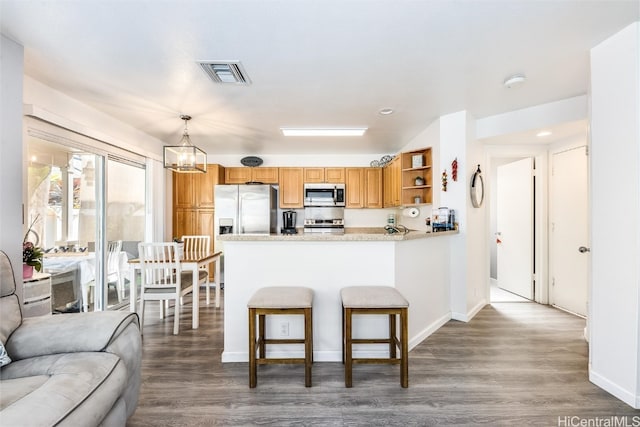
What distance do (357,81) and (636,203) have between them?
6.63ft

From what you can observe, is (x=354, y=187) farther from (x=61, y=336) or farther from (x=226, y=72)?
(x=61, y=336)


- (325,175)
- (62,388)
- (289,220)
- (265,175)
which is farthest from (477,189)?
(62,388)

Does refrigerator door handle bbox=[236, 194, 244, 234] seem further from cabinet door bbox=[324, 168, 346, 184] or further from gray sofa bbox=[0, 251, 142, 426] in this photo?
gray sofa bbox=[0, 251, 142, 426]

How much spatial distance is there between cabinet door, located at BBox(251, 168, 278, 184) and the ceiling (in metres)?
1.94

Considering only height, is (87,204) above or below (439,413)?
above

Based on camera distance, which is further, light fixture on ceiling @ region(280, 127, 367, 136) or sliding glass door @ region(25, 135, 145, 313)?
light fixture on ceiling @ region(280, 127, 367, 136)

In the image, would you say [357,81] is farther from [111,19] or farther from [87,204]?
[87,204]

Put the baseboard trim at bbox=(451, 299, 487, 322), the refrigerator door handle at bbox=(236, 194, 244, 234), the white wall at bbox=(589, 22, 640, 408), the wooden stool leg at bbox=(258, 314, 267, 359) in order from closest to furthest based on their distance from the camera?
the white wall at bbox=(589, 22, 640, 408), the wooden stool leg at bbox=(258, 314, 267, 359), the baseboard trim at bbox=(451, 299, 487, 322), the refrigerator door handle at bbox=(236, 194, 244, 234)

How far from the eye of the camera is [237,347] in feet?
7.64

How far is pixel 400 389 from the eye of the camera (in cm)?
192

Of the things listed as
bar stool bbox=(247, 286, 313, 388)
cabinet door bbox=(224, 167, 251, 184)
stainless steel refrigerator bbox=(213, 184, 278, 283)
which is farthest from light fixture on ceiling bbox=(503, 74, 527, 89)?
cabinet door bbox=(224, 167, 251, 184)

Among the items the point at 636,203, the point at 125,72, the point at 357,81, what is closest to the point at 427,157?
the point at 357,81

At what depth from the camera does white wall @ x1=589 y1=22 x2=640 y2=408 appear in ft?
5.67

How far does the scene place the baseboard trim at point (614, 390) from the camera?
1734 mm
